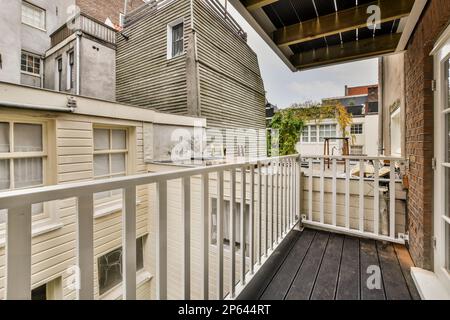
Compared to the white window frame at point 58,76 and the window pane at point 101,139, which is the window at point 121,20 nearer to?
the white window frame at point 58,76

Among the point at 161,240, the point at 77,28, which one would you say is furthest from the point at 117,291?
the point at 77,28

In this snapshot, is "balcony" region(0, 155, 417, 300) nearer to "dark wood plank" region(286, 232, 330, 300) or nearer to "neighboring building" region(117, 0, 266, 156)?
"dark wood plank" region(286, 232, 330, 300)

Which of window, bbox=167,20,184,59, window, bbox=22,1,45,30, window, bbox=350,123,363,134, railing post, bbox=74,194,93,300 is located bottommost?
railing post, bbox=74,194,93,300

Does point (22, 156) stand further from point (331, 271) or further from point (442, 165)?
point (442, 165)

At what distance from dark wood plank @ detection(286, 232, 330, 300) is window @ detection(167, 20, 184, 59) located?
560cm

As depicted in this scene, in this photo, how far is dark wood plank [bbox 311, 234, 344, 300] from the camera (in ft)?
4.72

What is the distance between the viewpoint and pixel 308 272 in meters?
1.70

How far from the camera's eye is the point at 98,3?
4582mm

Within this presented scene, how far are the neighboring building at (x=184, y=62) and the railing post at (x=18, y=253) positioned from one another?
521 cm

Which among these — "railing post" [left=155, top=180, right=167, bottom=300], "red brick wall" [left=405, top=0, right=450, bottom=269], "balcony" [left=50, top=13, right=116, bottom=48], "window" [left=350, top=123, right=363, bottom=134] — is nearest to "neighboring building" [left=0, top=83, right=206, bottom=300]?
"railing post" [left=155, top=180, right=167, bottom=300]
